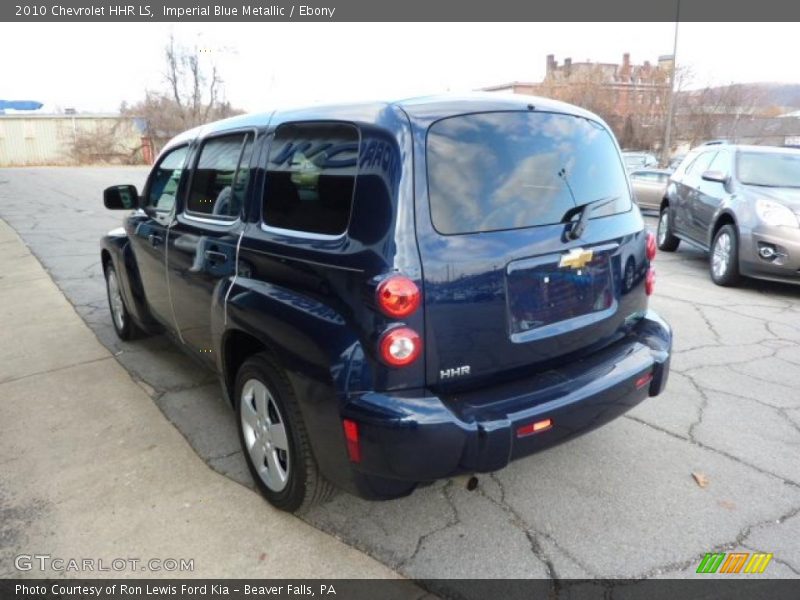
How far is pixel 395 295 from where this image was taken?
2.09 m

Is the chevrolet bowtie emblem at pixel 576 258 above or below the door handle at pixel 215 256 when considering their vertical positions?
above

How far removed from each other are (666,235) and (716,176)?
2243mm

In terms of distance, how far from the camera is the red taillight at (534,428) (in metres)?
2.21

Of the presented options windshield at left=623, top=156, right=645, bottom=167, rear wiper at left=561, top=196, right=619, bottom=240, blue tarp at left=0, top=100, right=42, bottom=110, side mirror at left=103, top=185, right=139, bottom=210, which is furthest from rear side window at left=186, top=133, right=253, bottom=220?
blue tarp at left=0, top=100, right=42, bottom=110

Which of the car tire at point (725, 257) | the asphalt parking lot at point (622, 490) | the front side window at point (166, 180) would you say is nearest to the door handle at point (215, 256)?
the front side window at point (166, 180)

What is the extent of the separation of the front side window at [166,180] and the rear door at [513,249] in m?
2.21

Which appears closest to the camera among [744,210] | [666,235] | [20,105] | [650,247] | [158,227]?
[650,247]

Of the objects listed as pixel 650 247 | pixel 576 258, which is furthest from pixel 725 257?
pixel 576 258

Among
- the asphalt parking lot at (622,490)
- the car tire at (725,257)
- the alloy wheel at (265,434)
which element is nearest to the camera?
the asphalt parking lot at (622,490)

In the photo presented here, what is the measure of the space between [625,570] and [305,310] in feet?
5.36

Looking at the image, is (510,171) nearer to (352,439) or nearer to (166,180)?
(352,439)

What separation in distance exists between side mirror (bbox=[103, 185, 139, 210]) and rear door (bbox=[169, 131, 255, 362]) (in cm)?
105

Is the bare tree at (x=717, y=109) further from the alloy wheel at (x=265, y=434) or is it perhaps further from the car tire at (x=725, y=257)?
the alloy wheel at (x=265, y=434)

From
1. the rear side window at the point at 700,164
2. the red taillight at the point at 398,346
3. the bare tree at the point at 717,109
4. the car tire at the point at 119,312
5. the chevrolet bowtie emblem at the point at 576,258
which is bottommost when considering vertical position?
the car tire at the point at 119,312
